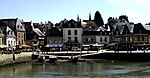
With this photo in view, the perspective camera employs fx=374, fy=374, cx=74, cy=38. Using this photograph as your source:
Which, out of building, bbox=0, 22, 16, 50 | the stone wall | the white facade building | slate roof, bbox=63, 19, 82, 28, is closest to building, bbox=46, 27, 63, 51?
slate roof, bbox=63, 19, 82, 28

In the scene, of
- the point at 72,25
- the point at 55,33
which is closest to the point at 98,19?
the point at 55,33

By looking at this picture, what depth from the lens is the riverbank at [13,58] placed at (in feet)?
205

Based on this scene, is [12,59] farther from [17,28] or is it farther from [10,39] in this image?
[17,28]

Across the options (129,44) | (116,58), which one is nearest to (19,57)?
(116,58)

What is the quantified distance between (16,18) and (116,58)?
99.5 feet

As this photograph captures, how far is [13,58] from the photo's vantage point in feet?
218

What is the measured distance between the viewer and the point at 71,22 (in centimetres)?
9594

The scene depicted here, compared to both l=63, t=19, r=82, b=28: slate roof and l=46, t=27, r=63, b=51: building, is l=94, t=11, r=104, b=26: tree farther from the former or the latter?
l=63, t=19, r=82, b=28: slate roof

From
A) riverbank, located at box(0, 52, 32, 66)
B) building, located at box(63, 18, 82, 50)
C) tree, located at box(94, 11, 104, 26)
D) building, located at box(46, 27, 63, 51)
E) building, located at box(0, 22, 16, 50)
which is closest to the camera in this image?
riverbank, located at box(0, 52, 32, 66)

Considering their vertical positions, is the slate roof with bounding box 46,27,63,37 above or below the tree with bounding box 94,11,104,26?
below

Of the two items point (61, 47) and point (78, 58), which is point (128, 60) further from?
point (61, 47)

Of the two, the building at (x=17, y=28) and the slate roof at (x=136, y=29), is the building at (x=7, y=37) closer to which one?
the building at (x=17, y=28)

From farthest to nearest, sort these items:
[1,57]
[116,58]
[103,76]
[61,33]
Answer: [61,33] → [116,58] → [1,57] → [103,76]

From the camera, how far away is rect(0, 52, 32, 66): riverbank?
62484mm
